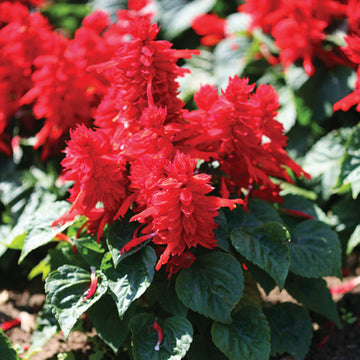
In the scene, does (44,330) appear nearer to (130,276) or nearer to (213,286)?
(130,276)

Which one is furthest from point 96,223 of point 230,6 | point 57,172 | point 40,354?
point 230,6

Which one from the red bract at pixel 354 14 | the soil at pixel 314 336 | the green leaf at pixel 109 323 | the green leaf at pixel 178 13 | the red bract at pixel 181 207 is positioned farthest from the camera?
the green leaf at pixel 178 13

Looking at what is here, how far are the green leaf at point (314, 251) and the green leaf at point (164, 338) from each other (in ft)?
1.44

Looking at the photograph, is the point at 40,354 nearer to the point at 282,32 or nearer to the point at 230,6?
the point at 282,32

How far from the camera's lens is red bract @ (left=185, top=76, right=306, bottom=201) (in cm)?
156

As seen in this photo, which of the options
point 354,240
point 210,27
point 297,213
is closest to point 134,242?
point 297,213

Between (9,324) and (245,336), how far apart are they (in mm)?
1096

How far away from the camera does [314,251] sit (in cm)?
171

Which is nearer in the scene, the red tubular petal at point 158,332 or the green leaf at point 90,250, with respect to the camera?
the red tubular petal at point 158,332

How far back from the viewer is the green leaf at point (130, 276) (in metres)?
1.44

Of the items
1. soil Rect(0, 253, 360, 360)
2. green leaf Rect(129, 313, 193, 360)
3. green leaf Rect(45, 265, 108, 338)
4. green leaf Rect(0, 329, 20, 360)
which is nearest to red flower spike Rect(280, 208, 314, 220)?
soil Rect(0, 253, 360, 360)

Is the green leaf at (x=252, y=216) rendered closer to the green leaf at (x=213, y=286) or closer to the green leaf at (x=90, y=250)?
the green leaf at (x=213, y=286)

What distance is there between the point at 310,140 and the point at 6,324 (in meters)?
1.74

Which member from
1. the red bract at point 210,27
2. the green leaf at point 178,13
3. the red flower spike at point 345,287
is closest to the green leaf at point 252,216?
the red flower spike at point 345,287
